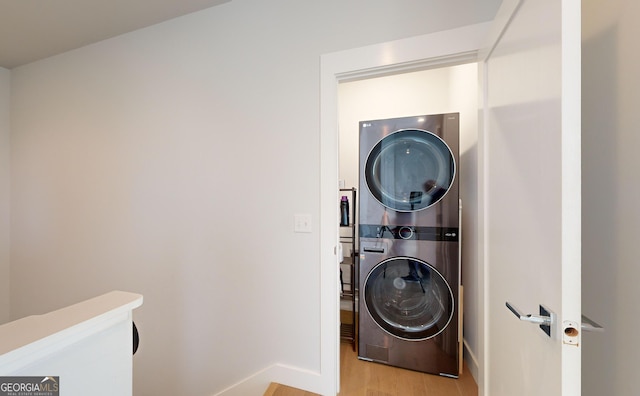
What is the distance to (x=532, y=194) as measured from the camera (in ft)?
2.35

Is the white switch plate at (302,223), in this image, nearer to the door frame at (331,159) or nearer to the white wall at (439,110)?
the door frame at (331,159)

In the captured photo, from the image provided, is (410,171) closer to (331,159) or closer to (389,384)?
(331,159)

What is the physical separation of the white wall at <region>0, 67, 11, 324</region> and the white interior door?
13.8 feet

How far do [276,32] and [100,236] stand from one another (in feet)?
7.13

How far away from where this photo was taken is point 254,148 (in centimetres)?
155

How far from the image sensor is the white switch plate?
1.44 m

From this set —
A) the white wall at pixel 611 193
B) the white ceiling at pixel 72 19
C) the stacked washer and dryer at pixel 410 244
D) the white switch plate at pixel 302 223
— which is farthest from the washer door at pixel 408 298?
the white ceiling at pixel 72 19

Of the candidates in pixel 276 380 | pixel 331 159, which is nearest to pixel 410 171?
pixel 331 159

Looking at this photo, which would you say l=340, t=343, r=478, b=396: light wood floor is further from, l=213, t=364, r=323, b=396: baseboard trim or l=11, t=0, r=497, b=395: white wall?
l=11, t=0, r=497, b=395: white wall

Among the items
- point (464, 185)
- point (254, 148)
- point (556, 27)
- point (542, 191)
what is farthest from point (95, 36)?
point (464, 185)

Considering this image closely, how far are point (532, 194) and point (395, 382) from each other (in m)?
1.58

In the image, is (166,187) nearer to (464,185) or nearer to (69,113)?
(69,113)

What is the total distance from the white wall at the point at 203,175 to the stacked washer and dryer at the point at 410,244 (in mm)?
568

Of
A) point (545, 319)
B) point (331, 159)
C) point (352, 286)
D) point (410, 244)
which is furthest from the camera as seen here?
point (352, 286)
